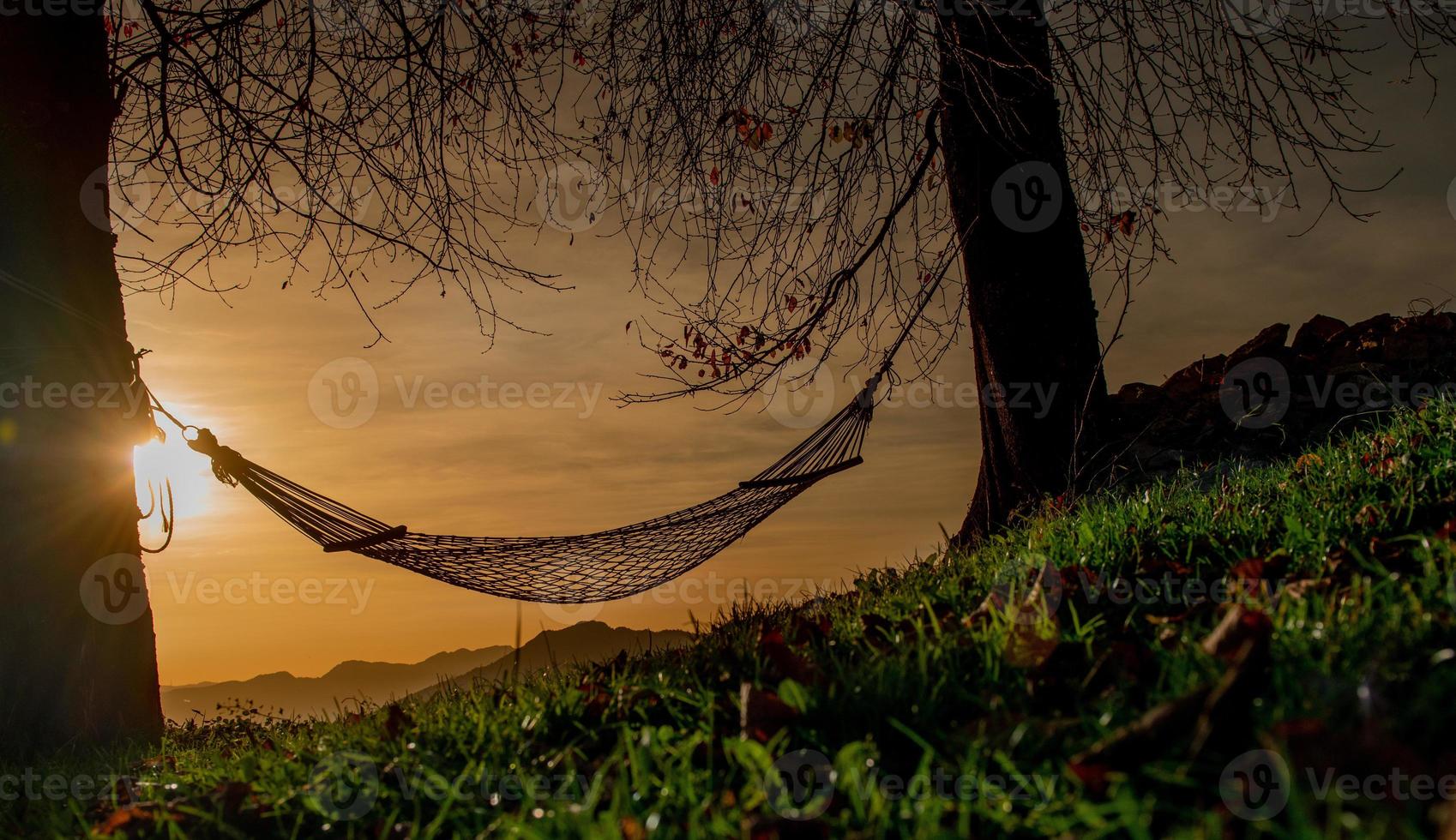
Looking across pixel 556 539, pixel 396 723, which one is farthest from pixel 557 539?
pixel 396 723

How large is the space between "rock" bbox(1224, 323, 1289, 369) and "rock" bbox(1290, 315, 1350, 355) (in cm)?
11

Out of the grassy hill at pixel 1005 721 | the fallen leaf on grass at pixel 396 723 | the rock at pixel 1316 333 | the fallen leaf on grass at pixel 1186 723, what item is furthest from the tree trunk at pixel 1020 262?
the fallen leaf on grass at pixel 1186 723

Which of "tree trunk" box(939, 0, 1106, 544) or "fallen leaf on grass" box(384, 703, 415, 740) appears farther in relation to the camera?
"tree trunk" box(939, 0, 1106, 544)

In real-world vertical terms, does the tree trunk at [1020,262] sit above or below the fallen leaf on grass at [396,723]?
above

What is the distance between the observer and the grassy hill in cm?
134

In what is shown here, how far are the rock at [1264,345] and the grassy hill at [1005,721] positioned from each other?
130 inches

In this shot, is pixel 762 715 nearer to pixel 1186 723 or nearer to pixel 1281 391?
pixel 1186 723

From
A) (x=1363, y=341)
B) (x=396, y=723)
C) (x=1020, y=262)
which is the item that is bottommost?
(x=396, y=723)

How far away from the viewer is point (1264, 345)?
20.1 feet

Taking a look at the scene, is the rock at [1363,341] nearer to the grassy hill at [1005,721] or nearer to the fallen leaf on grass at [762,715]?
the grassy hill at [1005,721]

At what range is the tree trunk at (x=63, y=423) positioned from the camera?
12.9 ft

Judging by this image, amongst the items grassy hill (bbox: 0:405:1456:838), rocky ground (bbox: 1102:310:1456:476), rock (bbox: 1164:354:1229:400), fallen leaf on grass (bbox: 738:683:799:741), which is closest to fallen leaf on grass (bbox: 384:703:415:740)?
grassy hill (bbox: 0:405:1456:838)

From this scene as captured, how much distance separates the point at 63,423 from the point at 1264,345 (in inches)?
256

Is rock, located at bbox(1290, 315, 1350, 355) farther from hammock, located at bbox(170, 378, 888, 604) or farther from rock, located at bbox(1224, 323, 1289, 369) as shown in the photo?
hammock, located at bbox(170, 378, 888, 604)
